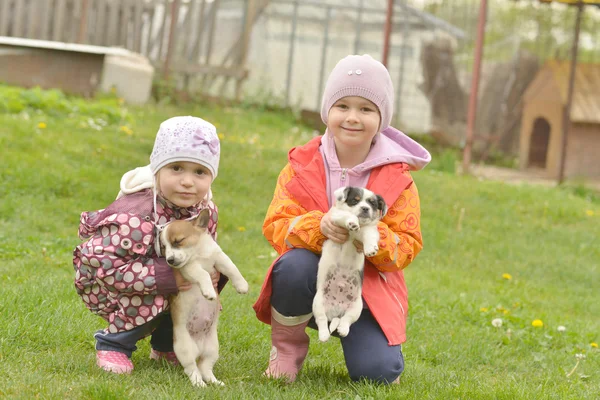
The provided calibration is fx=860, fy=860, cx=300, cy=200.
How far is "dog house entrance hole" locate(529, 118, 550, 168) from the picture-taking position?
1271cm

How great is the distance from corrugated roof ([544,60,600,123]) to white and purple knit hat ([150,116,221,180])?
8.94 meters

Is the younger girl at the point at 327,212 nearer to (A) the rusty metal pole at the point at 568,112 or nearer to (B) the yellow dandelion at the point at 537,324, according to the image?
(B) the yellow dandelion at the point at 537,324

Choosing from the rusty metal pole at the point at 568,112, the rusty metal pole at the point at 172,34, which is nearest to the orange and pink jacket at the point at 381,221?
the rusty metal pole at the point at 568,112

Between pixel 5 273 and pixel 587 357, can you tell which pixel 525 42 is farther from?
pixel 5 273

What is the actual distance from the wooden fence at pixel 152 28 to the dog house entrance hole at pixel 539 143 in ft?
14.8

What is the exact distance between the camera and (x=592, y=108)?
11617mm

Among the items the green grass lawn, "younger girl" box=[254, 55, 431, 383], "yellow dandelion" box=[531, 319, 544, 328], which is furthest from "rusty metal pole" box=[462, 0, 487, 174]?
"younger girl" box=[254, 55, 431, 383]

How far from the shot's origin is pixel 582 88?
1199cm

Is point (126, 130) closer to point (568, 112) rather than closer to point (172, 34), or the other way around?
point (172, 34)

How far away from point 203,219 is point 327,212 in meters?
0.52

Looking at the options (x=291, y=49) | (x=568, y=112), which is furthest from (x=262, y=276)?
(x=291, y=49)

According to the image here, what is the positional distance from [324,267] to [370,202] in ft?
1.19

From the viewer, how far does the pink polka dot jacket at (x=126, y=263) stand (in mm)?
3439

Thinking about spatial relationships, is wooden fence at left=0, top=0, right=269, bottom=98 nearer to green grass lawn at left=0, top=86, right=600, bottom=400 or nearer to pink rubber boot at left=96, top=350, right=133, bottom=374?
green grass lawn at left=0, top=86, right=600, bottom=400
